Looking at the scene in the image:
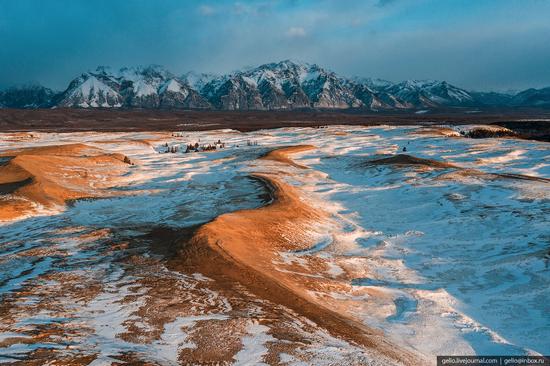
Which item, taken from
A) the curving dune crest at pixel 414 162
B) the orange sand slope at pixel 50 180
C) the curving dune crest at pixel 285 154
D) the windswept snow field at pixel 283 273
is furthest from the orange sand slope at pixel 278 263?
the curving dune crest at pixel 285 154

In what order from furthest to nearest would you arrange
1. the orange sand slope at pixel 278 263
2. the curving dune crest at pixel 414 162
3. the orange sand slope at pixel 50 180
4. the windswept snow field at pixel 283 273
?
the curving dune crest at pixel 414 162 < the orange sand slope at pixel 50 180 < the orange sand slope at pixel 278 263 < the windswept snow field at pixel 283 273

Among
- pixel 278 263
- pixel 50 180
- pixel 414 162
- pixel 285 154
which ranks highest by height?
pixel 414 162

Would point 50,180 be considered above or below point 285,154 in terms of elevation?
below

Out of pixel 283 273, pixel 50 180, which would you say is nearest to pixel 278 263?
pixel 283 273

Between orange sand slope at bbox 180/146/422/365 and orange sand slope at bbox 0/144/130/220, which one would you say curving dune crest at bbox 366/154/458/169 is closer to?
orange sand slope at bbox 180/146/422/365

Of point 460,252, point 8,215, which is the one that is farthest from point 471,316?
point 8,215

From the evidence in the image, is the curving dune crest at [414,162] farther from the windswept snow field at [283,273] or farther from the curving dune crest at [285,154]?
the curving dune crest at [285,154]

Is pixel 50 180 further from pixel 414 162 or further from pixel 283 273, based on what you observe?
pixel 414 162
